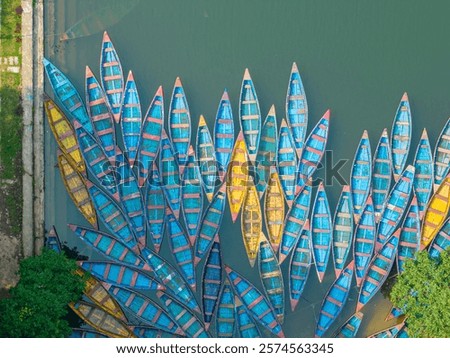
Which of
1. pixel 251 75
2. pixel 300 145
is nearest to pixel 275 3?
pixel 251 75

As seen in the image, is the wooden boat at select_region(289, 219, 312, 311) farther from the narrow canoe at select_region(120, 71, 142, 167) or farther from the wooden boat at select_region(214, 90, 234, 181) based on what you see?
the narrow canoe at select_region(120, 71, 142, 167)

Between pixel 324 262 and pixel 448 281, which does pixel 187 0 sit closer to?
pixel 324 262

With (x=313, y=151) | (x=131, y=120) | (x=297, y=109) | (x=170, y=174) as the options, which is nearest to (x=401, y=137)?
(x=313, y=151)

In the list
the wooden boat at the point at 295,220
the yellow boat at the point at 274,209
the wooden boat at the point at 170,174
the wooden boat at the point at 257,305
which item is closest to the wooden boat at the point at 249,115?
the yellow boat at the point at 274,209

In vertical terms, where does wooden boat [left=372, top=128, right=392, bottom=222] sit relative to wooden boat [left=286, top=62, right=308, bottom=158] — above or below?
below

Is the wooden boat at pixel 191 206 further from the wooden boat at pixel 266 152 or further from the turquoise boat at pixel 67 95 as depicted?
the turquoise boat at pixel 67 95

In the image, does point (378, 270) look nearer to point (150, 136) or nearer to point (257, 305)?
point (257, 305)

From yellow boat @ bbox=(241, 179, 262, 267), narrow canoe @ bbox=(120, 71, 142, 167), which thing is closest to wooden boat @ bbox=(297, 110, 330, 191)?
yellow boat @ bbox=(241, 179, 262, 267)
